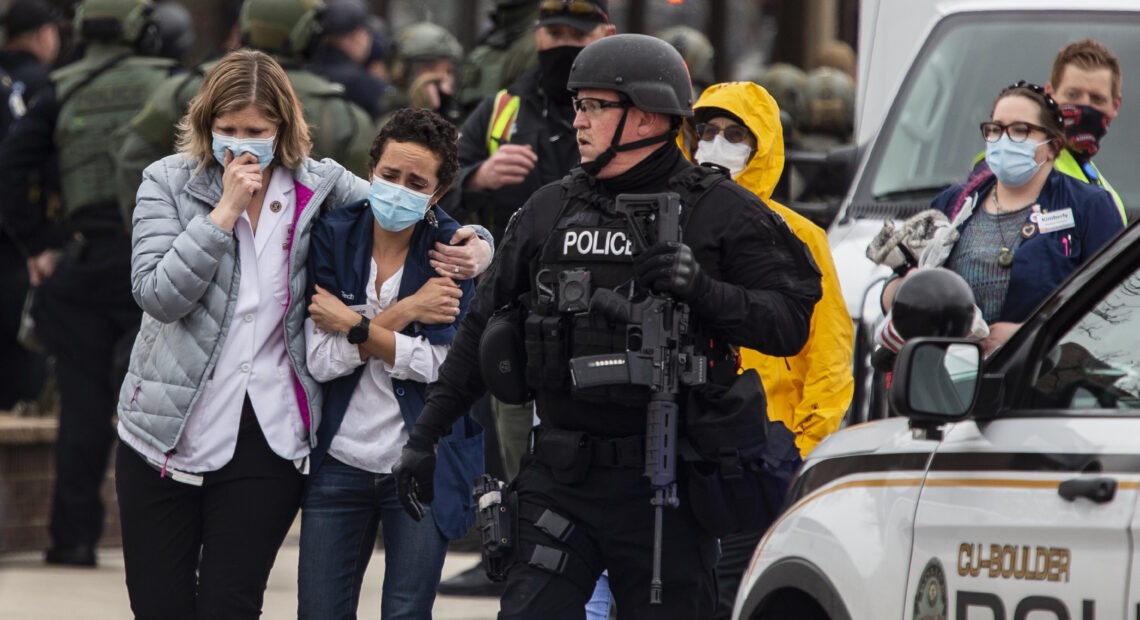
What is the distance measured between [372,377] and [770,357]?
1.13 metres

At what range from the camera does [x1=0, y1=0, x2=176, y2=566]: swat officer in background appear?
8922mm

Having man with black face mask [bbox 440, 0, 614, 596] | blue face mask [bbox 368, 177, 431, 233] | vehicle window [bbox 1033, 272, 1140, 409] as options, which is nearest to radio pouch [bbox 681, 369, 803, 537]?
vehicle window [bbox 1033, 272, 1140, 409]

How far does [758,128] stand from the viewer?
233 inches

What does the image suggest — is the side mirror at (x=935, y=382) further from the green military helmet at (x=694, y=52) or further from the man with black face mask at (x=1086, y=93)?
the green military helmet at (x=694, y=52)

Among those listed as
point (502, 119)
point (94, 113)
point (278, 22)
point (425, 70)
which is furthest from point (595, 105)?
point (425, 70)

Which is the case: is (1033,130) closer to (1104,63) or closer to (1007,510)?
(1104,63)

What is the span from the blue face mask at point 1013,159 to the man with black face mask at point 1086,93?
634mm

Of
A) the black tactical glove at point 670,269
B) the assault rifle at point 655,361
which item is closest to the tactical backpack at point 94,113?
the assault rifle at point 655,361

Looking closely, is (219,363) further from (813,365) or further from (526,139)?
(526,139)

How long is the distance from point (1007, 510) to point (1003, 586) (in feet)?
0.47

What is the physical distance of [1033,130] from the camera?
5.94 metres

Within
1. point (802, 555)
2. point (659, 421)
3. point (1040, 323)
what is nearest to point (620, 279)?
point (659, 421)

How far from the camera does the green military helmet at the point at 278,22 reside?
9.05 meters

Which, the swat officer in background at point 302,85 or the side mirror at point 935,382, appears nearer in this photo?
the side mirror at point 935,382
